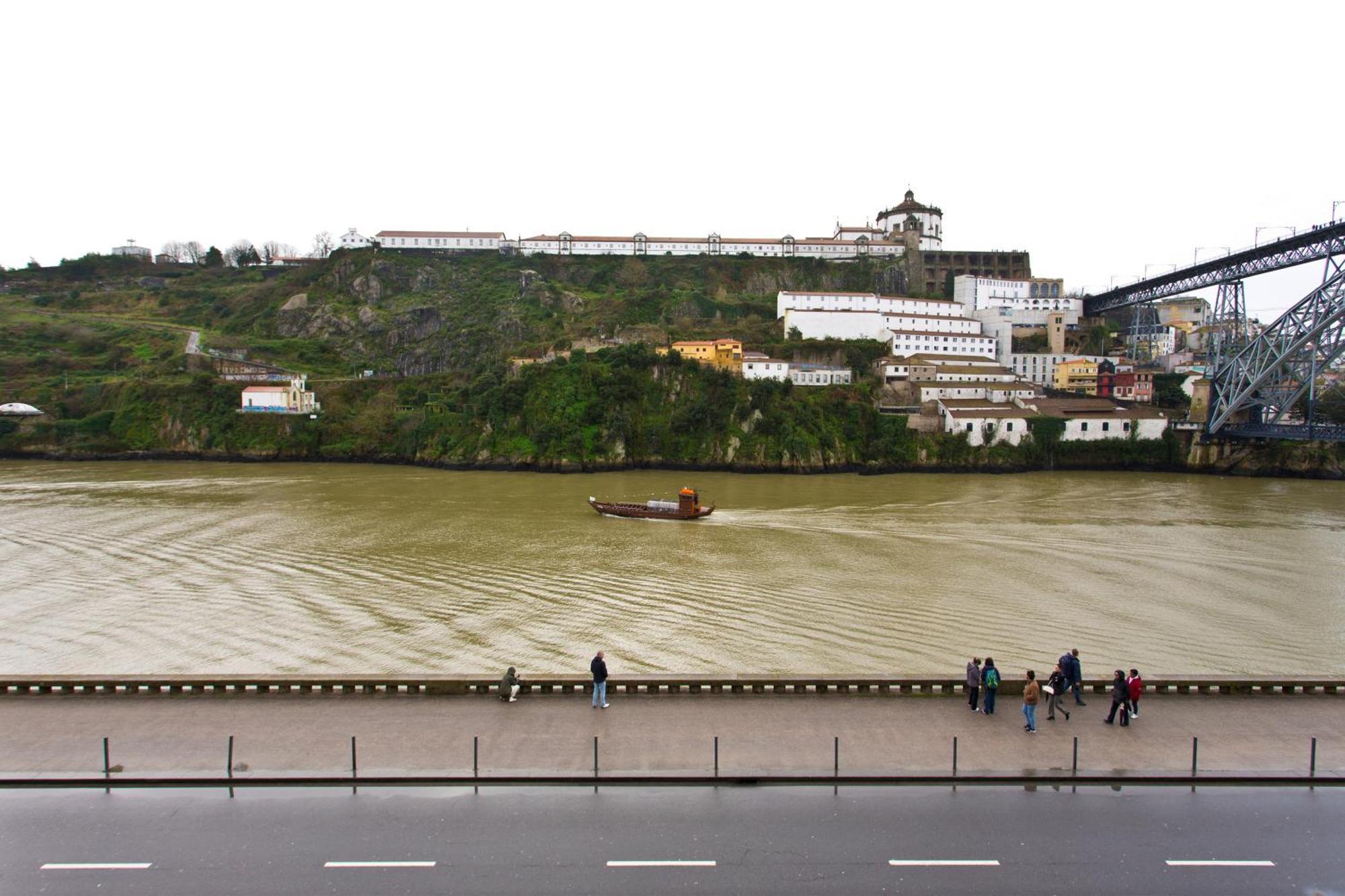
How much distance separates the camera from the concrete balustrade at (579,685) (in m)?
11.8

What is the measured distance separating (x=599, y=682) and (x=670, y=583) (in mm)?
13299

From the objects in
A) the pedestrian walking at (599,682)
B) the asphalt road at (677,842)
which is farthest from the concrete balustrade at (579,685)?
the asphalt road at (677,842)

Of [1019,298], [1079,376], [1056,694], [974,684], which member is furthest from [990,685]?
[1019,298]

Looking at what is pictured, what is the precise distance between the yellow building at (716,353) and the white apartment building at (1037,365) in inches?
1137

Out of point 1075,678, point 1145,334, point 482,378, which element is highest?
point 1145,334

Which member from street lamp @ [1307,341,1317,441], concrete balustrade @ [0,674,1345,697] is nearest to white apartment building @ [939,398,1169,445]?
street lamp @ [1307,341,1317,441]

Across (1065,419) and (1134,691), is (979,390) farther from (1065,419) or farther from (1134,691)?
(1134,691)

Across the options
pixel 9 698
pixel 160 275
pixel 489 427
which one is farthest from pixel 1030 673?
pixel 160 275

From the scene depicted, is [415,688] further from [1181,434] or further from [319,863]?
[1181,434]

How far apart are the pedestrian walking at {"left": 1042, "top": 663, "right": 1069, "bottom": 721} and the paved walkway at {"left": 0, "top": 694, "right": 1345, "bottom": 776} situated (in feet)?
0.47

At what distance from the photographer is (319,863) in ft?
25.2

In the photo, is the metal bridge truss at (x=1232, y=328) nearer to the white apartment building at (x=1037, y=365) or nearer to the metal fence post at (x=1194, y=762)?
the white apartment building at (x=1037, y=365)

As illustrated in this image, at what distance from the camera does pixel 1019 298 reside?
83.2m

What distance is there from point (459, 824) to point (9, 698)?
8.70 metres
